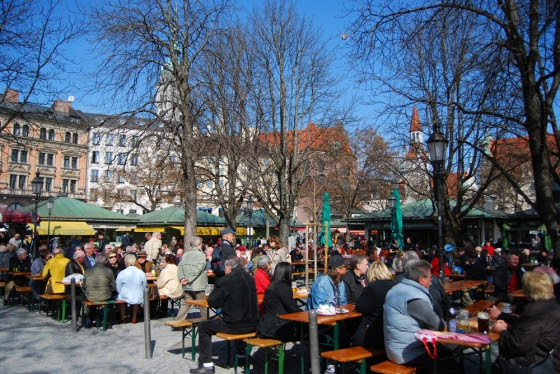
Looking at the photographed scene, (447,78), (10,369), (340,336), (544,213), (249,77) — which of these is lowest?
(10,369)

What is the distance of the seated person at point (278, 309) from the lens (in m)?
6.41

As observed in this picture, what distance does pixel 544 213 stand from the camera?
796 centimetres

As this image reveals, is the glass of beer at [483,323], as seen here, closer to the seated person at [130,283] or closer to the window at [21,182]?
the seated person at [130,283]

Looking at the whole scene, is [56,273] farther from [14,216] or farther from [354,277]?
[14,216]

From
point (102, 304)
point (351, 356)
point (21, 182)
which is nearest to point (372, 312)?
point (351, 356)

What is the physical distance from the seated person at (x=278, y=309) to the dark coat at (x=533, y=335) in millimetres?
2920

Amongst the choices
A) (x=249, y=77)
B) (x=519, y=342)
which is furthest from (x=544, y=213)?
(x=249, y=77)

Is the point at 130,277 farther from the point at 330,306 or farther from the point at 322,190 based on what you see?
the point at 322,190

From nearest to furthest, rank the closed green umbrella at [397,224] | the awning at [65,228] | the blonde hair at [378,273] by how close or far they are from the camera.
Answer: the blonde hair at [378,273], the closed green umbrella at [397,224], the awning at [65,228]

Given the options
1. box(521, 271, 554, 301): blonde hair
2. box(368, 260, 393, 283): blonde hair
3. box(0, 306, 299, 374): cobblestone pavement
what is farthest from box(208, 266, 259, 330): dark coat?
box(521, 271, 554, 301): blonde hair

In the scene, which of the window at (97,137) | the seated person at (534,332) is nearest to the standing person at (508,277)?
the seated person at (534,332)

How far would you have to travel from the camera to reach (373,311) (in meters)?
5.72

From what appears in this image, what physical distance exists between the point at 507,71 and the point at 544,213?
2493 mm

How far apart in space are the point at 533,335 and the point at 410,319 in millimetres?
1103
